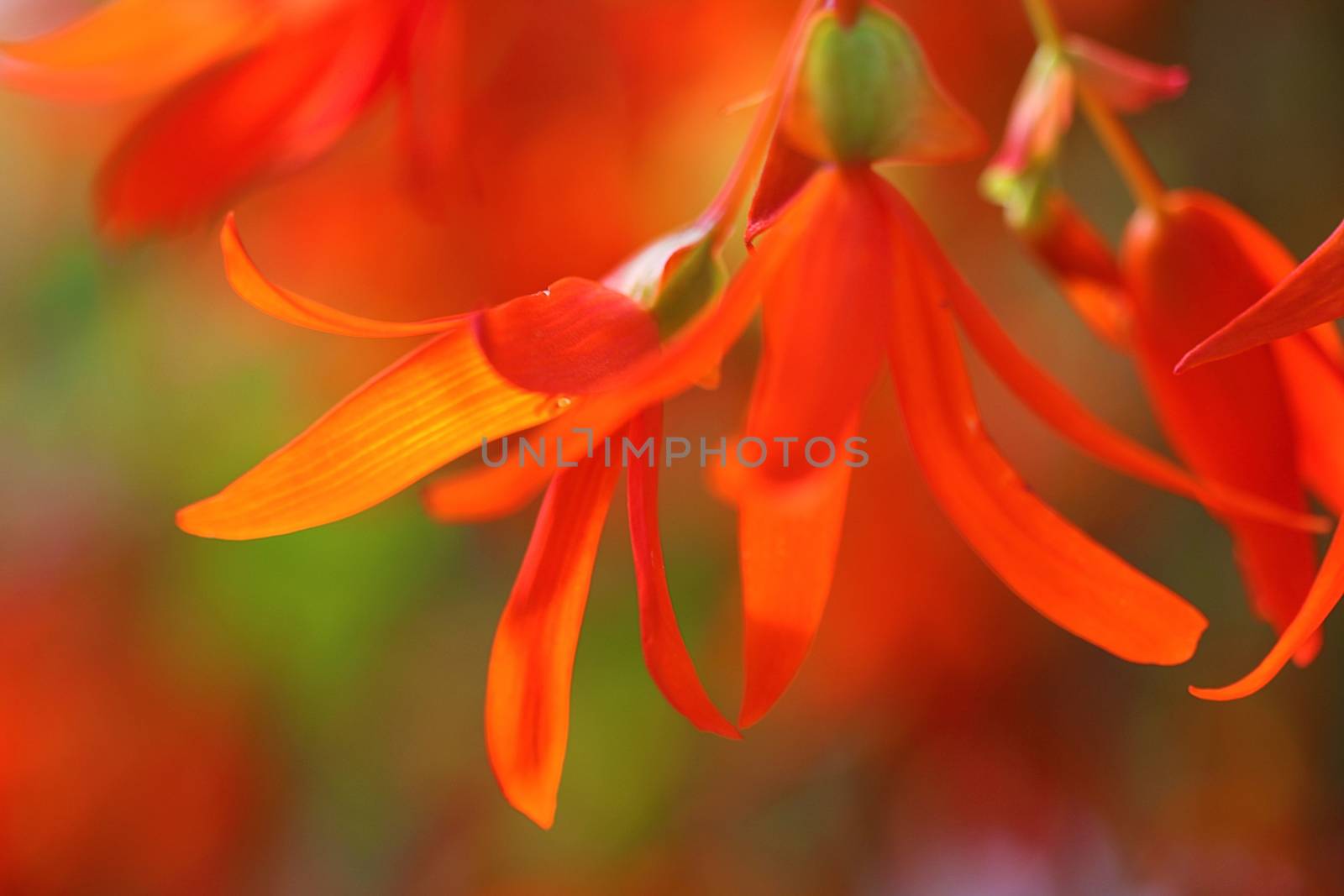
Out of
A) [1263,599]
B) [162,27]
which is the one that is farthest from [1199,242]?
[162,27]

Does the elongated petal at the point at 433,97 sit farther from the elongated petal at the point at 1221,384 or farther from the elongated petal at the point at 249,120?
the elongated petal at the point at 1221,384

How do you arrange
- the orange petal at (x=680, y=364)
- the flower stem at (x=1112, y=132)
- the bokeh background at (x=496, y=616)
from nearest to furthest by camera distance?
1. the orange petal at (x=680, y=364)
2. the flower stem at (x=1112, y=132)
3. the bokeh background at (x=496, y=616)

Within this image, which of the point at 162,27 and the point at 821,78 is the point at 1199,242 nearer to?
the point at 821,78

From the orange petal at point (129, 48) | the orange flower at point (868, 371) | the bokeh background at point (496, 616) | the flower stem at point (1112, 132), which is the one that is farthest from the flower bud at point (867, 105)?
the bokeh background at point (496, 616)

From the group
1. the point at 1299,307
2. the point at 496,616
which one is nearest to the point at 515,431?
the point at 1299,307

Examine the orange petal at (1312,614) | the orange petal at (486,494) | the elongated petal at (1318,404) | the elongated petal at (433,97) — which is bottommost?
the orange petal at (1312,614)

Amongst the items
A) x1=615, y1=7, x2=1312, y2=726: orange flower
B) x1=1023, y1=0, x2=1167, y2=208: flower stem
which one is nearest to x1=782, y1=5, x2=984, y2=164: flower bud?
x1=615, y1=7, x2=1312, y2=726: orange flower

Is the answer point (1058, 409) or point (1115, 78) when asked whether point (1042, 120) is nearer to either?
point (1115, 78)

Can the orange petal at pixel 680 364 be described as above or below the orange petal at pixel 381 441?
below

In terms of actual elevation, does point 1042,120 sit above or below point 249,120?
below
